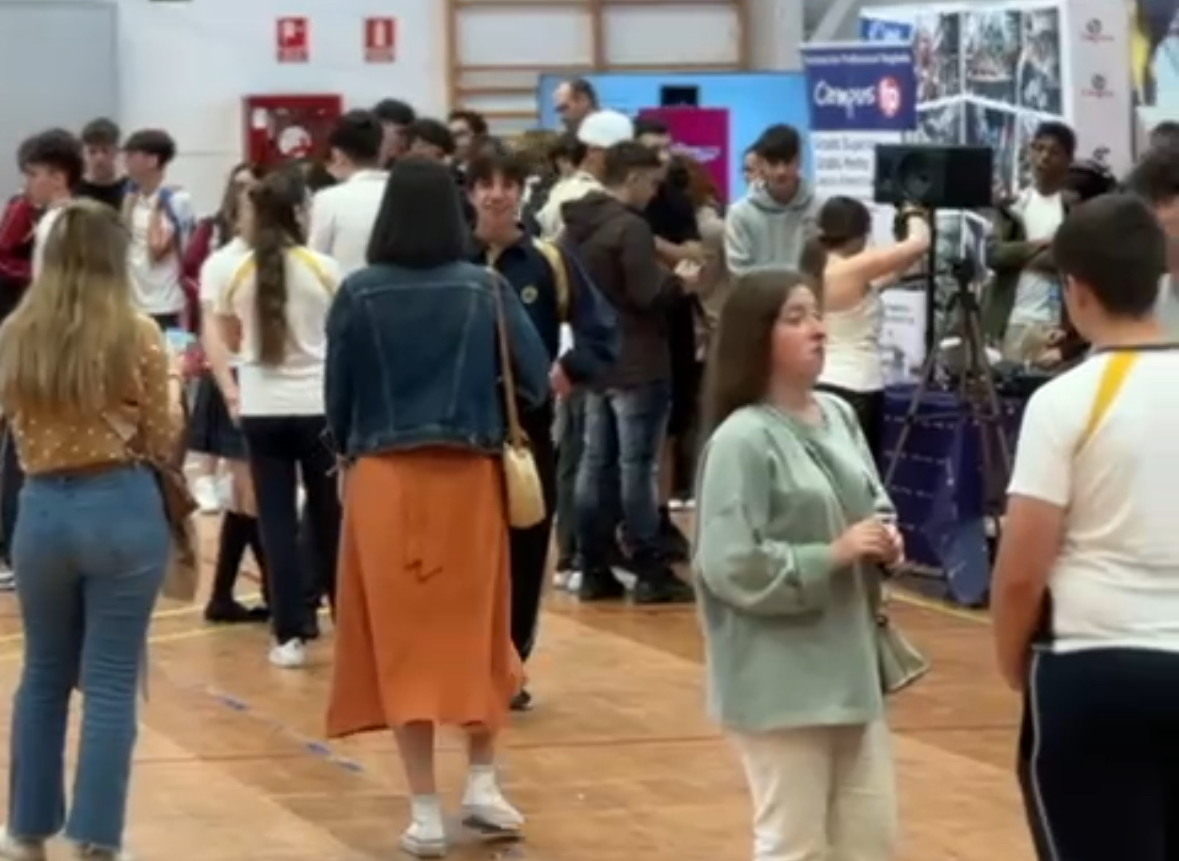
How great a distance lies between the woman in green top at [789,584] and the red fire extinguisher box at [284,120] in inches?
557

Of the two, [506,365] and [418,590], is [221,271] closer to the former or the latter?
[506,365]

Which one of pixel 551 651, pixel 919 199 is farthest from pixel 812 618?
pixel 919 199

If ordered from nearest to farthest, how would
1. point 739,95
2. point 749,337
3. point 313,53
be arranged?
point 749,337 < point 739,95 < point 313,53

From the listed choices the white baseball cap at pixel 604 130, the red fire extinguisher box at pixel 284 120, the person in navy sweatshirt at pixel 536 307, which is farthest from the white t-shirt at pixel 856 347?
the red fire extinguisher box at pixel 284 120

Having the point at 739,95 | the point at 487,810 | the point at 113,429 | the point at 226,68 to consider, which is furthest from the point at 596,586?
the point at 226,68

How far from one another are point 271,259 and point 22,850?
265 centimetres

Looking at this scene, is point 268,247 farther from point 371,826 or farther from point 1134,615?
point 1134,615

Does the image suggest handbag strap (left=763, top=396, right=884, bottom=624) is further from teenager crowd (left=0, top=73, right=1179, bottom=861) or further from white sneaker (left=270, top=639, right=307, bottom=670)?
white sneaker (left=270, top=639, right=307, bottom=670)

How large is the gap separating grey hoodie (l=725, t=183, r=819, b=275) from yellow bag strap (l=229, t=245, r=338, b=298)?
3.05 m

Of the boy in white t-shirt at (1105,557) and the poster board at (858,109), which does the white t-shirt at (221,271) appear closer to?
the poster board at (858,109)

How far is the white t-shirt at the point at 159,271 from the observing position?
12312 mm

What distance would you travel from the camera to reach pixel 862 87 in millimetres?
13688

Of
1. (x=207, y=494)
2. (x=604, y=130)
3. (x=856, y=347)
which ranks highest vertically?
(x=604, y=130)

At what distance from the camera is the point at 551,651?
9391 mm
